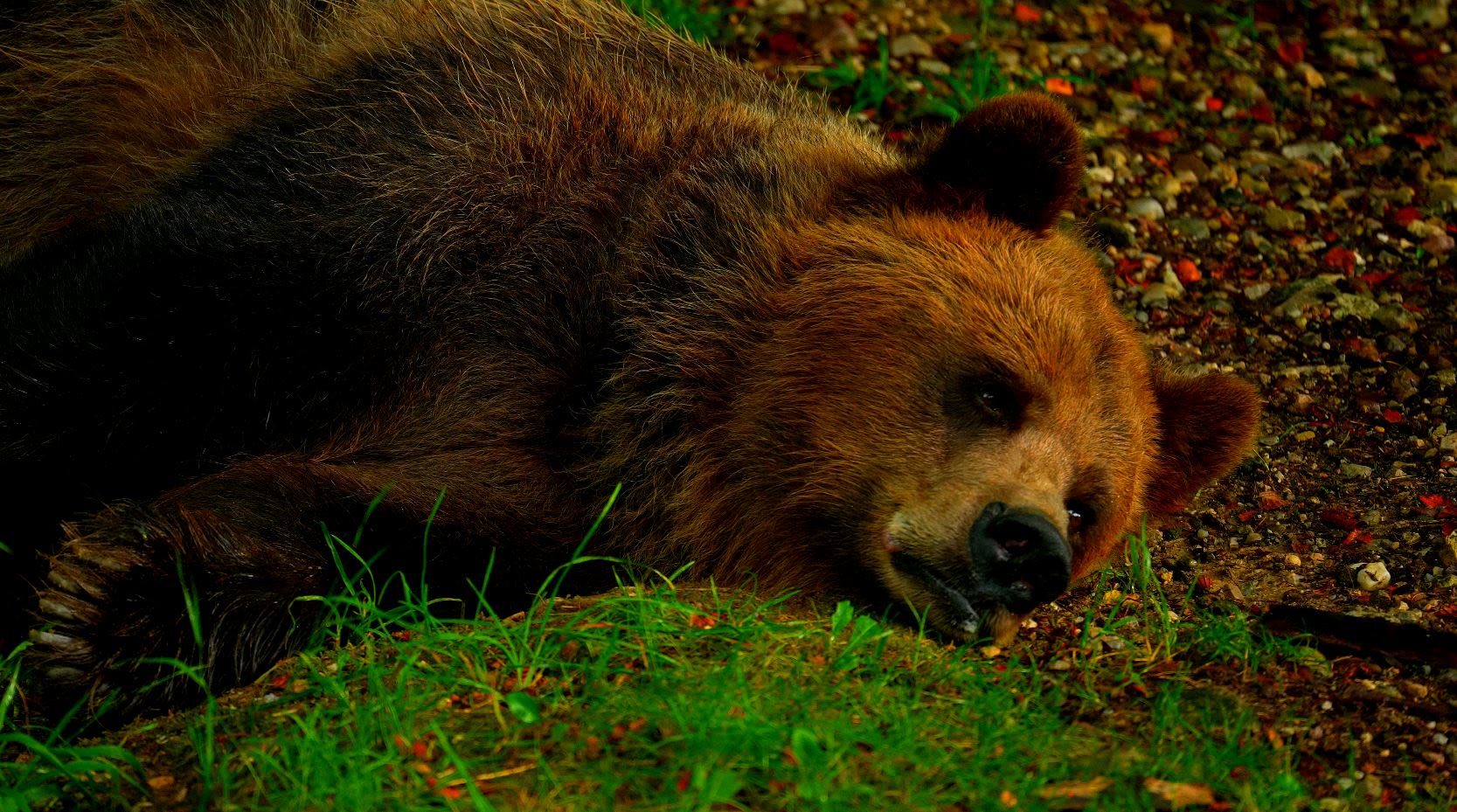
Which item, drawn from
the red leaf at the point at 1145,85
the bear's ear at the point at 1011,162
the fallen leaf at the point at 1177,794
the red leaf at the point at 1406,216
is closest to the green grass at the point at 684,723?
the fallen leaf at the point at 1177,794

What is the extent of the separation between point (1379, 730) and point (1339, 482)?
1.81m

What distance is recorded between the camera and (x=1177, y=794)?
336cm

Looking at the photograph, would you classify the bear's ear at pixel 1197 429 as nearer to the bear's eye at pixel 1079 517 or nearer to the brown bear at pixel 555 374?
the brown bear at pixel 555 374

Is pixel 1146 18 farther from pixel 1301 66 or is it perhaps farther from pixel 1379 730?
pixel 1379 730

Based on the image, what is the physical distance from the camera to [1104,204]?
711cm

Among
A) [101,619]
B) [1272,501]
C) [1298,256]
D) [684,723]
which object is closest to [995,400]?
[684,723]

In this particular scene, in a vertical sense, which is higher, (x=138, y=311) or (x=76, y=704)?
(x=138, y=311)

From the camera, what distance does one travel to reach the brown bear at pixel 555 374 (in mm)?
4203

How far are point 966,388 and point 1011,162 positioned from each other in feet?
2.61

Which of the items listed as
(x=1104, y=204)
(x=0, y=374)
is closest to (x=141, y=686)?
(x=0, y=374)

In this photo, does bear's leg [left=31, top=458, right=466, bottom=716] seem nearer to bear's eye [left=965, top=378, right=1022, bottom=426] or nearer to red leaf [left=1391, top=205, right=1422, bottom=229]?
bear's eye [left=965, top=378, right=1022, bottom=426]

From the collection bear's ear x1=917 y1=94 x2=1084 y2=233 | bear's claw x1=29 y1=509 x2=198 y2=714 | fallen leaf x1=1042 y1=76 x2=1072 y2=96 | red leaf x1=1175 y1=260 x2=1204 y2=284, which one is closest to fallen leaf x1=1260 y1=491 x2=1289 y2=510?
red leaf x1=1175 y1=260 x2=1204 y2=284

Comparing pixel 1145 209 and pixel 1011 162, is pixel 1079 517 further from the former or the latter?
pixel 1145 209

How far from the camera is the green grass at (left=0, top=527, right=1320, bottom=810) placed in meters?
3.24
